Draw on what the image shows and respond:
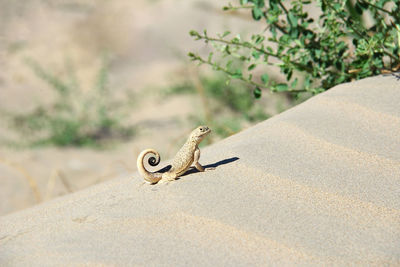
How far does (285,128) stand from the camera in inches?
110

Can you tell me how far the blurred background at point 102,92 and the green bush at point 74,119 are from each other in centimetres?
2

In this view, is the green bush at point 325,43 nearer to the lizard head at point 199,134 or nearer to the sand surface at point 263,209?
the sand surface at point 263,209

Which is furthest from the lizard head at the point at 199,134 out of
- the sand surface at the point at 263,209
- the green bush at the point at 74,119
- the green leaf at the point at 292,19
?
the green bush at the point at 74,119

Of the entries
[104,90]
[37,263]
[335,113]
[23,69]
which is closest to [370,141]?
[335,113]

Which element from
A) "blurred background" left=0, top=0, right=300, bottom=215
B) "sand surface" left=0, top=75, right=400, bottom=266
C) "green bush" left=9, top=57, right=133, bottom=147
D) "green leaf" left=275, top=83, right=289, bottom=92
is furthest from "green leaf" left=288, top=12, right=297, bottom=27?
"green bush" left=9, top=57, right=133, bottom=147

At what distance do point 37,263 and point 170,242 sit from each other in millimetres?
512

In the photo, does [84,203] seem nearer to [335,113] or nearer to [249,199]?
[249,199]

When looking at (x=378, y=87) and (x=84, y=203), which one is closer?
(x=84, y=203)

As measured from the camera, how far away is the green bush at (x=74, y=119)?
7367 mm

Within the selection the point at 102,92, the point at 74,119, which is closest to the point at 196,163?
the point at 74,119

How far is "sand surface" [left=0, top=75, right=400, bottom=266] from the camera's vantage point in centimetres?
199

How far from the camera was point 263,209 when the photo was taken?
7.20 ft

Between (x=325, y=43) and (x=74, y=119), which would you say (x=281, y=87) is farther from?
(x=74, y=119)

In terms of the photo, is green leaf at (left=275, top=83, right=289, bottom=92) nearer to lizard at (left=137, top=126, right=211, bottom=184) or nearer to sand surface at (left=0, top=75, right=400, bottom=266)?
sand surface at (left=0, top=75, right=400, bottom=266)
